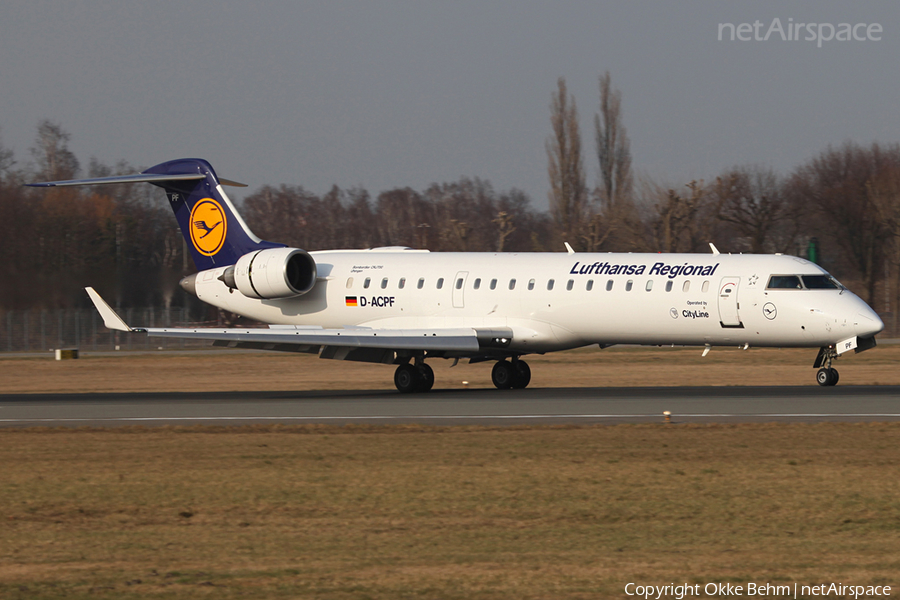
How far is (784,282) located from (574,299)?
4.77m

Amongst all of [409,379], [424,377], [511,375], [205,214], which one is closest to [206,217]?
[205,214]

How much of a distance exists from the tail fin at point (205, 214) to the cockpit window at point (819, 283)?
13.9 meters

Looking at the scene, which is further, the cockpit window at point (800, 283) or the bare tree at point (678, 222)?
the bare tree at point (678, 222)

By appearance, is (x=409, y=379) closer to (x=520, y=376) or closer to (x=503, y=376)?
(x=503, y=376)

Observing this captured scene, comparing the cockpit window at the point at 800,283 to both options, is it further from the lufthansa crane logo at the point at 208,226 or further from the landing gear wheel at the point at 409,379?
the lufthansa crane logo at the point at 208,226

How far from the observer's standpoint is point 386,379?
111 feet

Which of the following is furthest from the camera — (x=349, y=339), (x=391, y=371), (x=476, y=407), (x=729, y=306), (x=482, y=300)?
(x=391, y=371)

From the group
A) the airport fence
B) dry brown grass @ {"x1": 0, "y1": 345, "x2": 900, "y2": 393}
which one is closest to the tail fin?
dry brown grass @ {"x1": 0, "y1": 345, "x2": 900, "y2": 393}

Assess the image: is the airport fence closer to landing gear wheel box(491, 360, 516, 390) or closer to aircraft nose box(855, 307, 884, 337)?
landing gear wheel box(491, 360, 516, 390)

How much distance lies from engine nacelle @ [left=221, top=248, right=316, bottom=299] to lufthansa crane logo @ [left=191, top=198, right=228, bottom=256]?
1606 millimetres

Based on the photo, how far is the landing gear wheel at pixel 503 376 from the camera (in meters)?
28.4

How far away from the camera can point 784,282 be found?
25.0 meters

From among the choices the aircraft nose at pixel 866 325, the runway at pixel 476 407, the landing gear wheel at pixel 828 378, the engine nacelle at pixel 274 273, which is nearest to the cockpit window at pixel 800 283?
the aircraft nose at pixel 866 325

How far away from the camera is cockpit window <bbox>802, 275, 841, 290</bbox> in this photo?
24.9m
